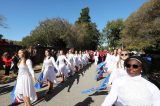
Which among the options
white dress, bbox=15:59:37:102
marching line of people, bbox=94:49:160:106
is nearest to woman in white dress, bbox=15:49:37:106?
white dress, bbox=15:59:37:102

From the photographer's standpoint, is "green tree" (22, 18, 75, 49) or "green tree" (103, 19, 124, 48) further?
"green tree" (103, 19, 124, 48)

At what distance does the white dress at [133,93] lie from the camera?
131 inches

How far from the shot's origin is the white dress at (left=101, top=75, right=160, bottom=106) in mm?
3320

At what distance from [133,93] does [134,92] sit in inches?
0.7

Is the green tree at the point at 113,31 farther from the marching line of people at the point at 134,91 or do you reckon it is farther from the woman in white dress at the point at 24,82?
the marching line of people at the point at 134,91

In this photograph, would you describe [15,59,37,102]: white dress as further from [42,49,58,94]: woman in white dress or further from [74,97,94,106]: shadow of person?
[42,49,58,94]: woman in white dress

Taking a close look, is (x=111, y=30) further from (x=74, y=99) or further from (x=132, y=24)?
(x=74, y=99)

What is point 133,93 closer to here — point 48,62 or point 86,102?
point 86,102

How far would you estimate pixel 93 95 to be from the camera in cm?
1015

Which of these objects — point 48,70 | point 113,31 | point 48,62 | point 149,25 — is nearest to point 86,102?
point 48,70

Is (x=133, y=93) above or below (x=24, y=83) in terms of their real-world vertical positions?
above

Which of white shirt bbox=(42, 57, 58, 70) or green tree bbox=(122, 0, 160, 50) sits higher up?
green tree bbox=(122, 0, 160, 50)

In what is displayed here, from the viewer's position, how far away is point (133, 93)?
337 centimetres

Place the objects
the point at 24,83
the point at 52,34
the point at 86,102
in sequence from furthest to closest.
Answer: the point at 52,34, the point at 86,102, the point at 24,83
